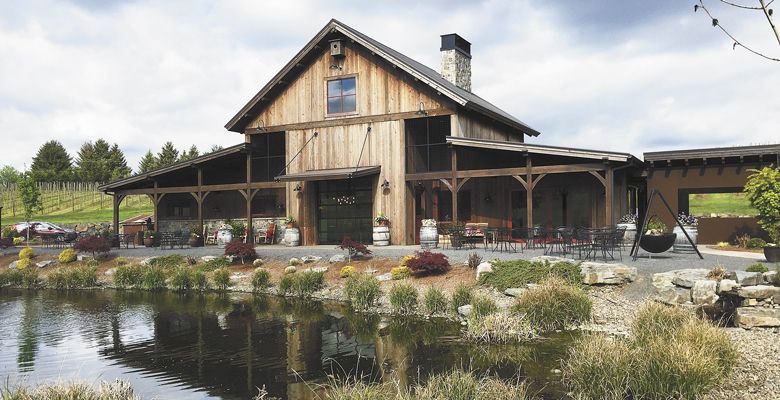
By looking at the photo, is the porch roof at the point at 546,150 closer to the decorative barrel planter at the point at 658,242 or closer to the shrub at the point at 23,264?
the decorative barrel planter at the point at 658,242

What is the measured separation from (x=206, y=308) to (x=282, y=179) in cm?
736

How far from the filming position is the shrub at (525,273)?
13445mm

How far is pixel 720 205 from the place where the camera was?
4078 cm

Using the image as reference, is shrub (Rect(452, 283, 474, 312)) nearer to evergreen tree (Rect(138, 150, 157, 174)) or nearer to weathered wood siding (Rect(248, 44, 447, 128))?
weathered wood siding (Rect(248, 44, 447, 128))

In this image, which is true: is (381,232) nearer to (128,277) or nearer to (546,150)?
(546,150)

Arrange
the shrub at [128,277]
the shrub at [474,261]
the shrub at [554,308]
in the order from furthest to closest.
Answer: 1. the shrub at [128,277]
2. the shrub at [474,261]
3. the shrub at [554,308]

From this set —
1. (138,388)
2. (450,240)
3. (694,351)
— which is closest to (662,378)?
(694,351)

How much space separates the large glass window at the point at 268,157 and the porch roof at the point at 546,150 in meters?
8.89

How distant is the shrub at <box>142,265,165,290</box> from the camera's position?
18.9 meters

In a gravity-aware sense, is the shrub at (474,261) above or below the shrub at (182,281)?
above

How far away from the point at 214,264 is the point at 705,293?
590 inches

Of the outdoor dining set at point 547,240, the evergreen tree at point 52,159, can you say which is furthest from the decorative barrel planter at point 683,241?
the evergreen tree at point 52,159

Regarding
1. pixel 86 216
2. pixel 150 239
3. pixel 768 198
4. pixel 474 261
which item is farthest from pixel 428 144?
pixel 86 216

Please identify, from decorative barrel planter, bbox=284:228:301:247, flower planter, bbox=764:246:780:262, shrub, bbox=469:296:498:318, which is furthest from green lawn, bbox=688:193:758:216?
shrub, bbox=469:296:498:318
